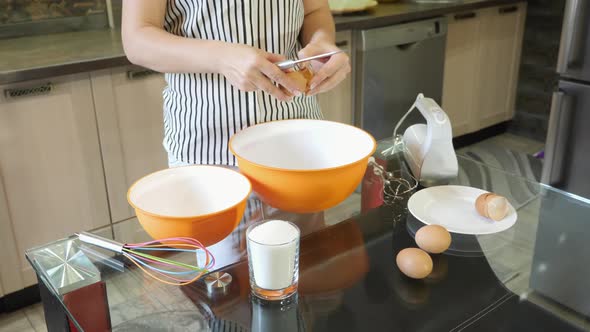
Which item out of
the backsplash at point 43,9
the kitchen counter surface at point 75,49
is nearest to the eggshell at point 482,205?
the kitchen counter surface at point 75,49

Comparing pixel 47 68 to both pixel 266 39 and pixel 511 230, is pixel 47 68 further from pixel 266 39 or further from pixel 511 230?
pixel 511 230

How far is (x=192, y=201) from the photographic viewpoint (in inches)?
34.8

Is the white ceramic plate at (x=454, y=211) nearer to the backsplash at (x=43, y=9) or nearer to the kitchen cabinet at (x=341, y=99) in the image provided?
the kitchen cabinet at (x=341, y=99)

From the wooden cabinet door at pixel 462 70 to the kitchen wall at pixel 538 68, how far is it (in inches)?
15.0

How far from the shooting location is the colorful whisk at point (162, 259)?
76cm

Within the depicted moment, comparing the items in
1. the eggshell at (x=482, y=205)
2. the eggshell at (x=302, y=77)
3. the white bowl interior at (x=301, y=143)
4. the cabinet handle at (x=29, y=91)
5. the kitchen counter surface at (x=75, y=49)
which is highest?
the eggshell at (x=302, y=77)

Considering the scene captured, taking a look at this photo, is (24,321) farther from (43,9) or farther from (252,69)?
(252,69)

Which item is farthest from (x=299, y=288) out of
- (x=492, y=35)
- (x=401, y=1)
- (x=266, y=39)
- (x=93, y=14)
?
(x=492, y=35)

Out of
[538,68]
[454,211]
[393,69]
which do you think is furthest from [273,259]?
[538,68]

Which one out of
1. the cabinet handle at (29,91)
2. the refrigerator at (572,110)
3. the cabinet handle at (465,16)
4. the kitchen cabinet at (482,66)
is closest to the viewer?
the cabinet handle at (29,91)

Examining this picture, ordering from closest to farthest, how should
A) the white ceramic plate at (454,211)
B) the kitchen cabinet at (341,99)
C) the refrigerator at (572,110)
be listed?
1. the white ceramic plate at (454,211)
2. the refrigerator at (572,110)
3. the kitchen cabinet at (341,99)

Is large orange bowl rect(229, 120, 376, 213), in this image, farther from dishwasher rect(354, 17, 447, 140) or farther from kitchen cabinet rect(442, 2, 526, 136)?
kitchen cabinet rect(442, 2, 526, 136)

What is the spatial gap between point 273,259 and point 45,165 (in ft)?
4.05

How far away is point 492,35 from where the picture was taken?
2.98 meters
